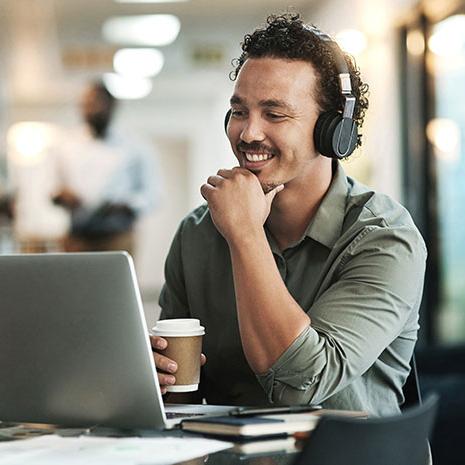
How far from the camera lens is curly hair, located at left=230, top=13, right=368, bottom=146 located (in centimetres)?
194

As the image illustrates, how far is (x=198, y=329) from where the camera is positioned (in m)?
1.70

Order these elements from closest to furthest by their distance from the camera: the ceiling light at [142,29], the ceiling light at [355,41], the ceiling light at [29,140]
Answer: the ceiling light at [355,41] → the ceiling light at [142,29] → the ceiling light at [29,140]

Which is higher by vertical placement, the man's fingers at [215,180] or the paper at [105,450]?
the man's fingers at [215,180]

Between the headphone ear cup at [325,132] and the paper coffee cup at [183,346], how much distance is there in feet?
1.49

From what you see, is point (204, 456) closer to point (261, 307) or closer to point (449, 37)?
point (261, 307)

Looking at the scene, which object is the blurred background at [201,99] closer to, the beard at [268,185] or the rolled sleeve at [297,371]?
the beard at [268,185]

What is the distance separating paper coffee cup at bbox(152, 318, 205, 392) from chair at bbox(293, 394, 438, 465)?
1.67ft

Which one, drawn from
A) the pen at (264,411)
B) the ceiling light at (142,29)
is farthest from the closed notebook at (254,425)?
the ceiling light at (142,29)

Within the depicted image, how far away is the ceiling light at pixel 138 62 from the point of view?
9992mm

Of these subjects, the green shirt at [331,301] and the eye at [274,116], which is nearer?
the green shirt at [331,301]

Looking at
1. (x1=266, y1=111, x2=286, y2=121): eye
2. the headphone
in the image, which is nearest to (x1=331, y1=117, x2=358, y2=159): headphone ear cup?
the headphone

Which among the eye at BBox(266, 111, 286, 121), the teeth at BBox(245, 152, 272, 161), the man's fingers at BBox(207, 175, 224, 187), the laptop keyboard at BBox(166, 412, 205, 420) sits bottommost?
the laptop keyboard at BBox(166, 412, 205, 420)

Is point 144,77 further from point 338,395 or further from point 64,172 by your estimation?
point 338,395

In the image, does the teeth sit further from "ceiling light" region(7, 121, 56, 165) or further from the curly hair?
"ceiling light" region(7, 121, 56, 165)
